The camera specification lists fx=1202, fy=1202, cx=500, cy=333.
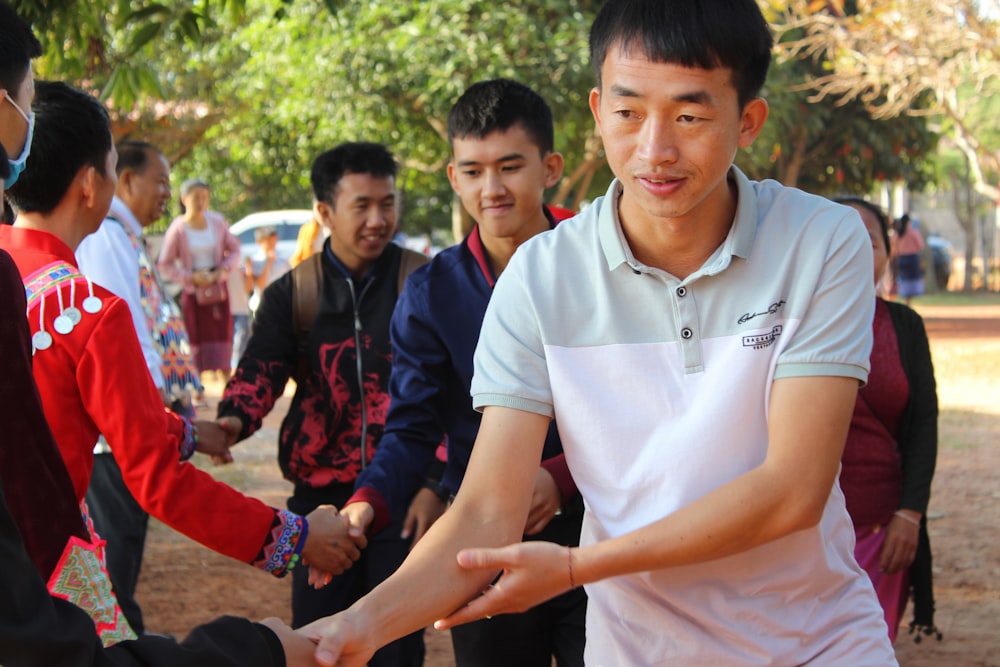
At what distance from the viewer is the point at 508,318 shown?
244cm

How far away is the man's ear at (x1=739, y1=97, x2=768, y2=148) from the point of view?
2447 mm

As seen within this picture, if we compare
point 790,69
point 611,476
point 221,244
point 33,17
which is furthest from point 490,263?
point 790,69

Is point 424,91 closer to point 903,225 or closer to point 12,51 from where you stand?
point 903,225

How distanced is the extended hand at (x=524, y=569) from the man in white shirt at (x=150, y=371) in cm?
269

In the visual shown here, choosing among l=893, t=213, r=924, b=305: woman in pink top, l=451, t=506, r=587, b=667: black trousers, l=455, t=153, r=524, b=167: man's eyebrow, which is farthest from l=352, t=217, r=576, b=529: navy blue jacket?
l=893, t=213, r=924, b=305: woman in pink top

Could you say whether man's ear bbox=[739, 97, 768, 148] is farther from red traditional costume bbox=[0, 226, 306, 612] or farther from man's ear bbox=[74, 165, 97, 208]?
man's ear bbox=[74, 165, 97, 208]

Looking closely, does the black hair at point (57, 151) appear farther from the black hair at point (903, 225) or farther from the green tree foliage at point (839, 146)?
the black hair at point (903, 225)

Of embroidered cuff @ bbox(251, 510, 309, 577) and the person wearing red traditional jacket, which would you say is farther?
embroidered cuff @ bbox(251, 510, 309, 577)

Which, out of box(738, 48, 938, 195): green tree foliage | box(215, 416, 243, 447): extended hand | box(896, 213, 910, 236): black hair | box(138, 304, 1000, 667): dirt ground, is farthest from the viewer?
box(738, 48, 938, 195): green tree foliage

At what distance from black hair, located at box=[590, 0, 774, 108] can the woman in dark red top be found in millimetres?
2117

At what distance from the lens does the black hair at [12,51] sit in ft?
7.81

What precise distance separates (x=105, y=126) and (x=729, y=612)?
2.34 metres

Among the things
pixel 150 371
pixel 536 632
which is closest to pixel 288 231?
pixel 150 371

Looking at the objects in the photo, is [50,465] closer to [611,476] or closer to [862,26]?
[611,476]
